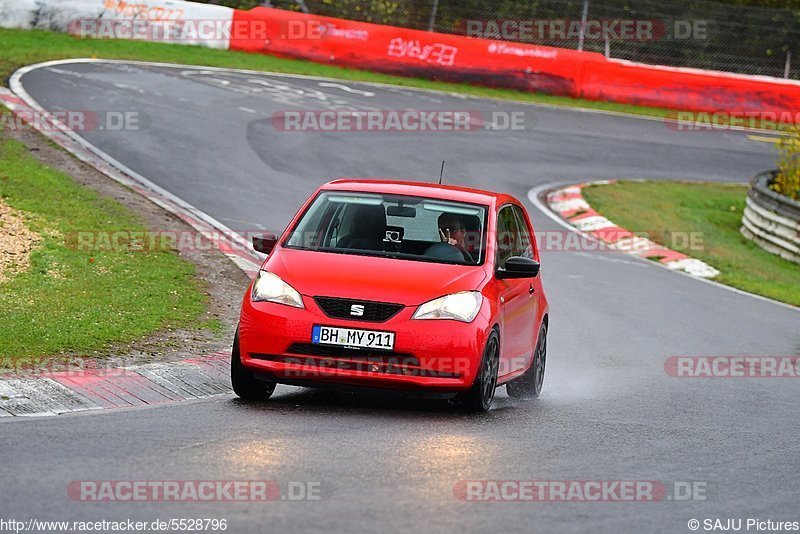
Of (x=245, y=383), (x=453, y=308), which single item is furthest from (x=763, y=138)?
(x=245, y=383)

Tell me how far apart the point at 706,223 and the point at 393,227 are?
14514 millimetres

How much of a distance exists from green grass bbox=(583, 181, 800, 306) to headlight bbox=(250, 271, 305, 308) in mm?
10810

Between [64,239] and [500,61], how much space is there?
2072 centimetres

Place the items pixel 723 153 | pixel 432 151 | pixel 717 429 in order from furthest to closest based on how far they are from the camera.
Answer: pixel 723 153, pixel 432 151, pixel 717 429

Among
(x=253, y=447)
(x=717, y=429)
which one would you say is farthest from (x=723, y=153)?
(x=253, y=447)

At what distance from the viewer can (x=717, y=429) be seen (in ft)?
32.4

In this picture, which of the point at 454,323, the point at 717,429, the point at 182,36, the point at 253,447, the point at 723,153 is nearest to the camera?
the point at 253,447

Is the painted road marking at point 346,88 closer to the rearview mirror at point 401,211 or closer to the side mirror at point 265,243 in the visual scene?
the rearview mirror at point 401,211

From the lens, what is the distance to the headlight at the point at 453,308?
9.09 m

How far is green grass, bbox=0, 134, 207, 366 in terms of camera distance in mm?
10367

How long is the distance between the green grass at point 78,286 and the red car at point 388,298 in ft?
5.44

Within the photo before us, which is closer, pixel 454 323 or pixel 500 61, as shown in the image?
pixel 454 323

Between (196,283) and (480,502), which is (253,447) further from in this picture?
(196,283)

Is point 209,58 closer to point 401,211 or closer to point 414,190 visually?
point 414,190
